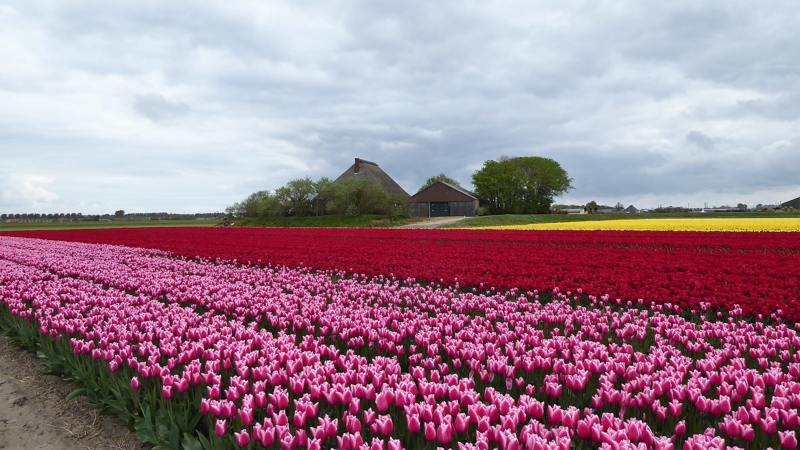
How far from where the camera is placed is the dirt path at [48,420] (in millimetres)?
4676

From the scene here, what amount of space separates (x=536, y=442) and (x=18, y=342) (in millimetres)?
8334

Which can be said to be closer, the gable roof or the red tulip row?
the red tulip row

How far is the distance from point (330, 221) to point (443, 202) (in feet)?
72.5

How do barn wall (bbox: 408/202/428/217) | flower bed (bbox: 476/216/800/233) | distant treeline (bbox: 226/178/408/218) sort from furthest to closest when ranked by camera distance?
barn wall (bbox: 408/202/428/217)
distant treeline (bbox: 226/178/408/218)
flower bed (bbox: 476/216/800/233)

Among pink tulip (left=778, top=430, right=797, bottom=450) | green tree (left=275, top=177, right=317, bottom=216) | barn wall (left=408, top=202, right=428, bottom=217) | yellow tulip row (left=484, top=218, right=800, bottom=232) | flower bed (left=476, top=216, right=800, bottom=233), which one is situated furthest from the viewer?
barn wall (left=408, top=202, right=428, bottom=217)

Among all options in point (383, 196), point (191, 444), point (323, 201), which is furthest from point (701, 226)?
point (323, 201)

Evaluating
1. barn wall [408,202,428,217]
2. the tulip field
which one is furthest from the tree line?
the tulip field

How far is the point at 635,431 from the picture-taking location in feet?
10.2

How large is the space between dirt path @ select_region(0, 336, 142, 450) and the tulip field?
20 cm

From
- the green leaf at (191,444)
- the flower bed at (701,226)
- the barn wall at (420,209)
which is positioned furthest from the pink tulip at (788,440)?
the barn wall at (420,209)

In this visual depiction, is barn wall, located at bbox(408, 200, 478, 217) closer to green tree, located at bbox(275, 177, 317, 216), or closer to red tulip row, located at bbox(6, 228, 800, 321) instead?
green tree, located at bbox(275, 177, 317, 216)

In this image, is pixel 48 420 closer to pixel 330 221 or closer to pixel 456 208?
pixel 330 221

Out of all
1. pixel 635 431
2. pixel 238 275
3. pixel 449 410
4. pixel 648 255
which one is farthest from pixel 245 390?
pixel 648 255

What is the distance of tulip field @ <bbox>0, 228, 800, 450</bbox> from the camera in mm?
3428
